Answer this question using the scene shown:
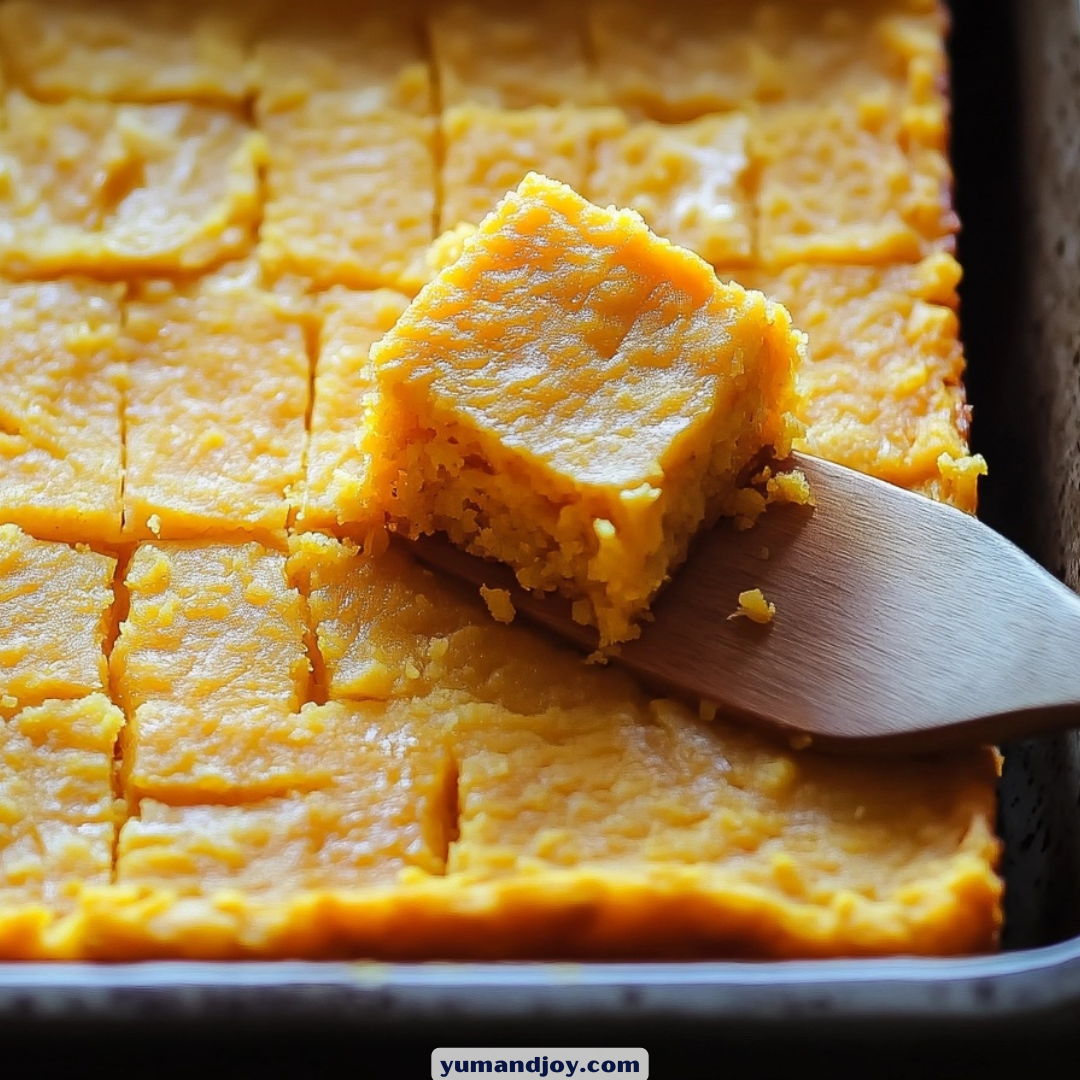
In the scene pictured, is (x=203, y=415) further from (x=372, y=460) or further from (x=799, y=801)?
(x=799, y=801)

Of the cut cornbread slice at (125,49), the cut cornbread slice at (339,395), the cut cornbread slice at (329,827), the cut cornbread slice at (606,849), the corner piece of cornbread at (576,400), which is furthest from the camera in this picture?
the cut cornbread slice at (125,49)

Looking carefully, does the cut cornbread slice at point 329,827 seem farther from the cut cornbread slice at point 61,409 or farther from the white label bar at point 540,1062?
the cut cornbread slice at point 61,409

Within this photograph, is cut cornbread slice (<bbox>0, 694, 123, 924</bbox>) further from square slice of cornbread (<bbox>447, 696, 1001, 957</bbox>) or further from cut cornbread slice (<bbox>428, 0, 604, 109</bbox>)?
cut cornbread slice (<bbox>428, 0, 604, 109</bbox>)

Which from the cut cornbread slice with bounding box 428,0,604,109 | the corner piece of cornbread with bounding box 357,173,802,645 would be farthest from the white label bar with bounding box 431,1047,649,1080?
the cut cornbread slice with bounding box 428,0,604,109

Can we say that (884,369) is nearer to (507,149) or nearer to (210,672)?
(507,149)

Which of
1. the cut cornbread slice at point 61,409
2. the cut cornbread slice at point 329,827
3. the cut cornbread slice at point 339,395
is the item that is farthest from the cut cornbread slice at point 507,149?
the cut cornbread slice at point 329,827

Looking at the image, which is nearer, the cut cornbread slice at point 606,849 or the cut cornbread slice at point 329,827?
the cut cornbread slice at point 606,849
